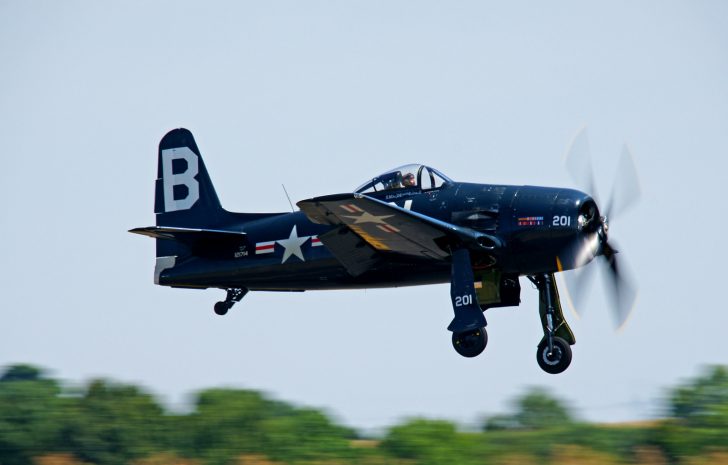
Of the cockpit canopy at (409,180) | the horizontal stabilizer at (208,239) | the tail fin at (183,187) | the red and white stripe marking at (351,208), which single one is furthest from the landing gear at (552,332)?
the tail fin at (183,187)

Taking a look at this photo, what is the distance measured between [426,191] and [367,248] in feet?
3.99

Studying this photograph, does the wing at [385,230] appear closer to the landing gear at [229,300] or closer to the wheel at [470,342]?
the wheel at [470,342]

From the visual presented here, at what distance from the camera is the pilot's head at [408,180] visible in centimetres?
1639

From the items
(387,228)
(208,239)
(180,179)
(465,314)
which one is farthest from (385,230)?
(180,179)

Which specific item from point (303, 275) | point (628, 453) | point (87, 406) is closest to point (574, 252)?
point (303, 275)

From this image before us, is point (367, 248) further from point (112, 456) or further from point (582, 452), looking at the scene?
point (112, 456)

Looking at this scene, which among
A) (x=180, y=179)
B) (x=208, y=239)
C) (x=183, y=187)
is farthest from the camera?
(x=180, y=179)

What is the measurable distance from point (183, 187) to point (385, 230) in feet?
17.9

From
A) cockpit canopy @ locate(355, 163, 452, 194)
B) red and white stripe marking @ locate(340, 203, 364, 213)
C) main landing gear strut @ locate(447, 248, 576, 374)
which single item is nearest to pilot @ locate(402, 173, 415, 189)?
cockpit canopy @ locate(355, 163, 452, 194)

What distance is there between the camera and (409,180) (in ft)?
53.8

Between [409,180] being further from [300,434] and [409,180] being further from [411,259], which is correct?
[300,434]

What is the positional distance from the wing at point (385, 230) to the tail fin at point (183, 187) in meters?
3.68

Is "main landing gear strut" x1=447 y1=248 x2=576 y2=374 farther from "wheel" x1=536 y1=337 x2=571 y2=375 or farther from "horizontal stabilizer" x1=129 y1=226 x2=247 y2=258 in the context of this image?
"horizontal stabilizer" x1=129 y1=226 x2=247 y2=258

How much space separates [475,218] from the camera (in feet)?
52.1
